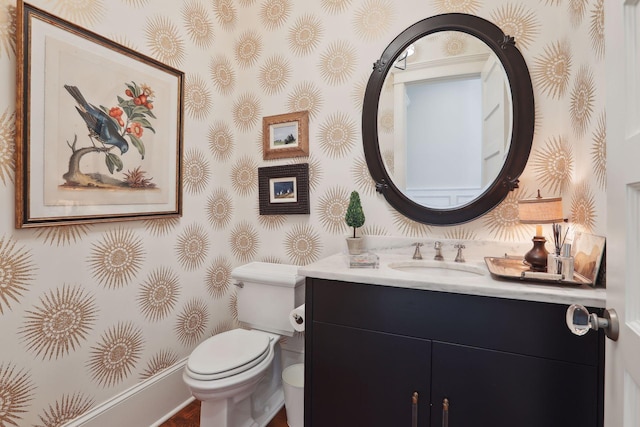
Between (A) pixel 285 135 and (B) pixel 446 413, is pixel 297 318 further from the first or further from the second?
(A) pixel 285 135

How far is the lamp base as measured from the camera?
44.0 inches

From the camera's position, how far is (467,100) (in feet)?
4.66

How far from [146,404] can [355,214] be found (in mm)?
1430

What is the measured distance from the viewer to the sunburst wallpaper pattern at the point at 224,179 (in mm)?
1093

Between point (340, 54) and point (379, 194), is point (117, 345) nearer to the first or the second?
point (379, 194)

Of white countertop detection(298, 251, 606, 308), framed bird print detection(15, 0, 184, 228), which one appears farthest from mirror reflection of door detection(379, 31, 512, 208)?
framed bird print detection(15, 0, 184, 228)

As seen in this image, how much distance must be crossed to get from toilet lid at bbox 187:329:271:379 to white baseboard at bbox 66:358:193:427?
0.37m

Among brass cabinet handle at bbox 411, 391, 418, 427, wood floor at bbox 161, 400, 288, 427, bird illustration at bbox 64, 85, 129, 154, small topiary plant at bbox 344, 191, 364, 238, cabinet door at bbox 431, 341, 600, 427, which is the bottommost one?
wood floor at bbox 161, 400, 288, 427

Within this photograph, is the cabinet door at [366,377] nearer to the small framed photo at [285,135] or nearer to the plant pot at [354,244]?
the plant pot at [354,244]

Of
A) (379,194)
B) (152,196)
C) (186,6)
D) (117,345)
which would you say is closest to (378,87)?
(379,194)

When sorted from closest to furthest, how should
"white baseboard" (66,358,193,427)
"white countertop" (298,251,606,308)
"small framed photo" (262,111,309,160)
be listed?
1. "white countertop" (298,251,606,308)
2. "white baseboard" (66,358,193,427)
3. "small framed photo" (262,111,309,160)

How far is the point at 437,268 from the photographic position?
140cm

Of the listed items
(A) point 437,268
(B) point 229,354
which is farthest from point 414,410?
(B) point 229,354

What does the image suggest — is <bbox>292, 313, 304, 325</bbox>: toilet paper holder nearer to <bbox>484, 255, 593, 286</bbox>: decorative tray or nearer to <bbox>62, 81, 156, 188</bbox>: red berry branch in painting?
<bbox>484, 255, 593, 286</bbox>: decorative tray
